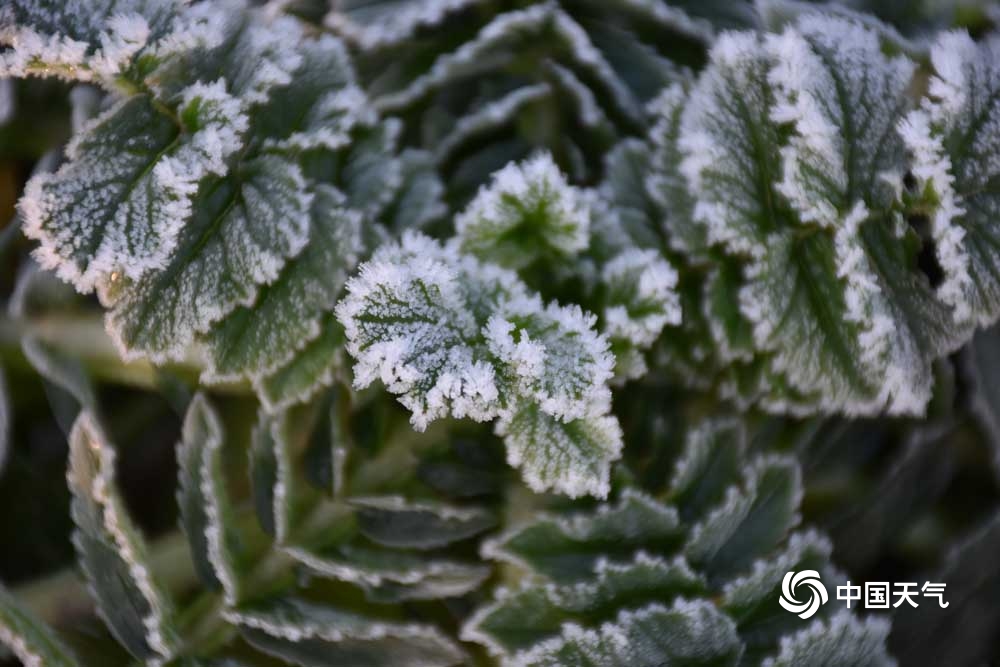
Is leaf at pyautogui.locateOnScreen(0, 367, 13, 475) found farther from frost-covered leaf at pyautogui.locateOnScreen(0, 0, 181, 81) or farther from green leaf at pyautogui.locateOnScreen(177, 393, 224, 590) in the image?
frost-covered leaf at pyautogui.locateOnScreen(0, 0, 181, 81)

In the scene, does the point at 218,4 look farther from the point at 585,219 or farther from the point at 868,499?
the point at 868,499

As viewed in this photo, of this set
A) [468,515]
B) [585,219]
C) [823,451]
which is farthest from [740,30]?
[468,515]

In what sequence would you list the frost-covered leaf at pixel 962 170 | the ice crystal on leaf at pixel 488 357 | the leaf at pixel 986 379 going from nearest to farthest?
the ice crystal on leaf at pixel 488 357, the frost-covered leaf at pixel 962 170, the leaf at pixel 986 379

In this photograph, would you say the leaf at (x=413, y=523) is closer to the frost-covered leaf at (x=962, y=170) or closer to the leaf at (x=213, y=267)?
the leaf at (x=213, y=267)

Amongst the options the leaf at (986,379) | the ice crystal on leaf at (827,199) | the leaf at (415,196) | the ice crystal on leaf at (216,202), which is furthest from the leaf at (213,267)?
the leaf at (986,379)

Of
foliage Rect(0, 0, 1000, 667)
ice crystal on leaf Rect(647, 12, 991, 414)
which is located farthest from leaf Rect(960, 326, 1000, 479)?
ice crystal on leaf Rect(647, 12, 991, 414)

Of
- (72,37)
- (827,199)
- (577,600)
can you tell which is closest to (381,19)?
(72,37)
